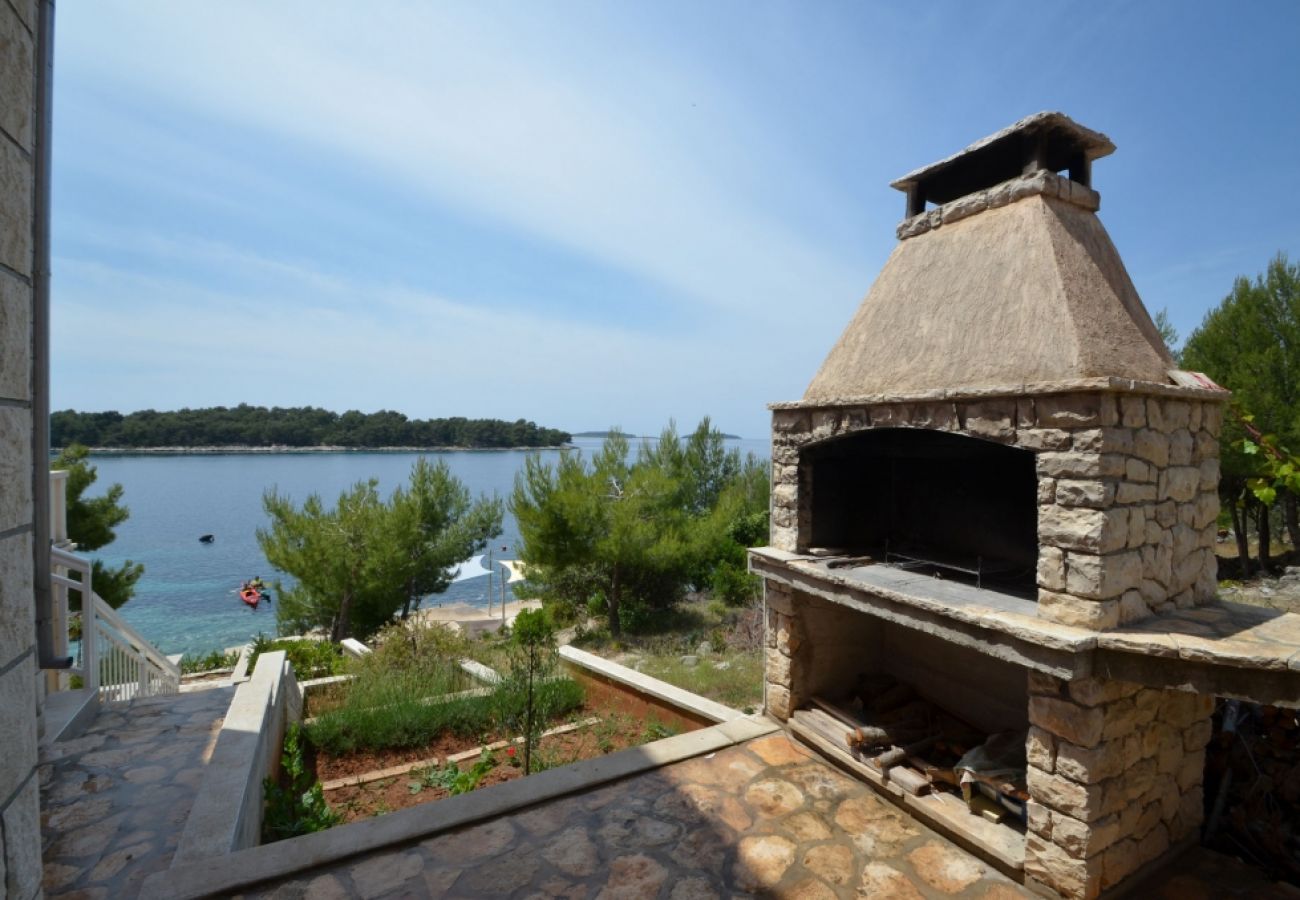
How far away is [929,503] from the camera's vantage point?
5.40 m

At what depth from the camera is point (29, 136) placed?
158 cm

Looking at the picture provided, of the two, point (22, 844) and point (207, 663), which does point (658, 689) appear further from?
point (207, 663)

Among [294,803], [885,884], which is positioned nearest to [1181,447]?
[885,884]

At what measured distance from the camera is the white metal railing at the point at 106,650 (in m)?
5.78

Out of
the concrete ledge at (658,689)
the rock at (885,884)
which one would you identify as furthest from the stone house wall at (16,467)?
the concrete ledge at (658,689)

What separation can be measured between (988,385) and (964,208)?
189 cm

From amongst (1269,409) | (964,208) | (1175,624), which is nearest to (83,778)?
(1175,624)

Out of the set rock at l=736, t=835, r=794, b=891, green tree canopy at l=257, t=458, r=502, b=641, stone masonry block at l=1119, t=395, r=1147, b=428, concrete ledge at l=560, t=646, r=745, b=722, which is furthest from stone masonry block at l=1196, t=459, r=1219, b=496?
green tree canopy at l=257, t=458, r=502, b=641

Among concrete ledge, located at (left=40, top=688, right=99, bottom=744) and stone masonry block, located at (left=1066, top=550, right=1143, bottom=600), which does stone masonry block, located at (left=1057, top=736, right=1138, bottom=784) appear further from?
concrete ledge, located at (left=40, top=688, right=99, bottom=744)

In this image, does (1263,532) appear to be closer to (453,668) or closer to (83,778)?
(453,668)

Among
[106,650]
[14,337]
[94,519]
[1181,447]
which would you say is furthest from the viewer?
[94,519]

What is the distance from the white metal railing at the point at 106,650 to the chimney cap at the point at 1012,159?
8.13m

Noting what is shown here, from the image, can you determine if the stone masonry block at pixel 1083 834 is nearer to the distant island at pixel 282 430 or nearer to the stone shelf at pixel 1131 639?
the stone shelf at pixel 1131 639

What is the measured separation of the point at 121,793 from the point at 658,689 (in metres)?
4.49
